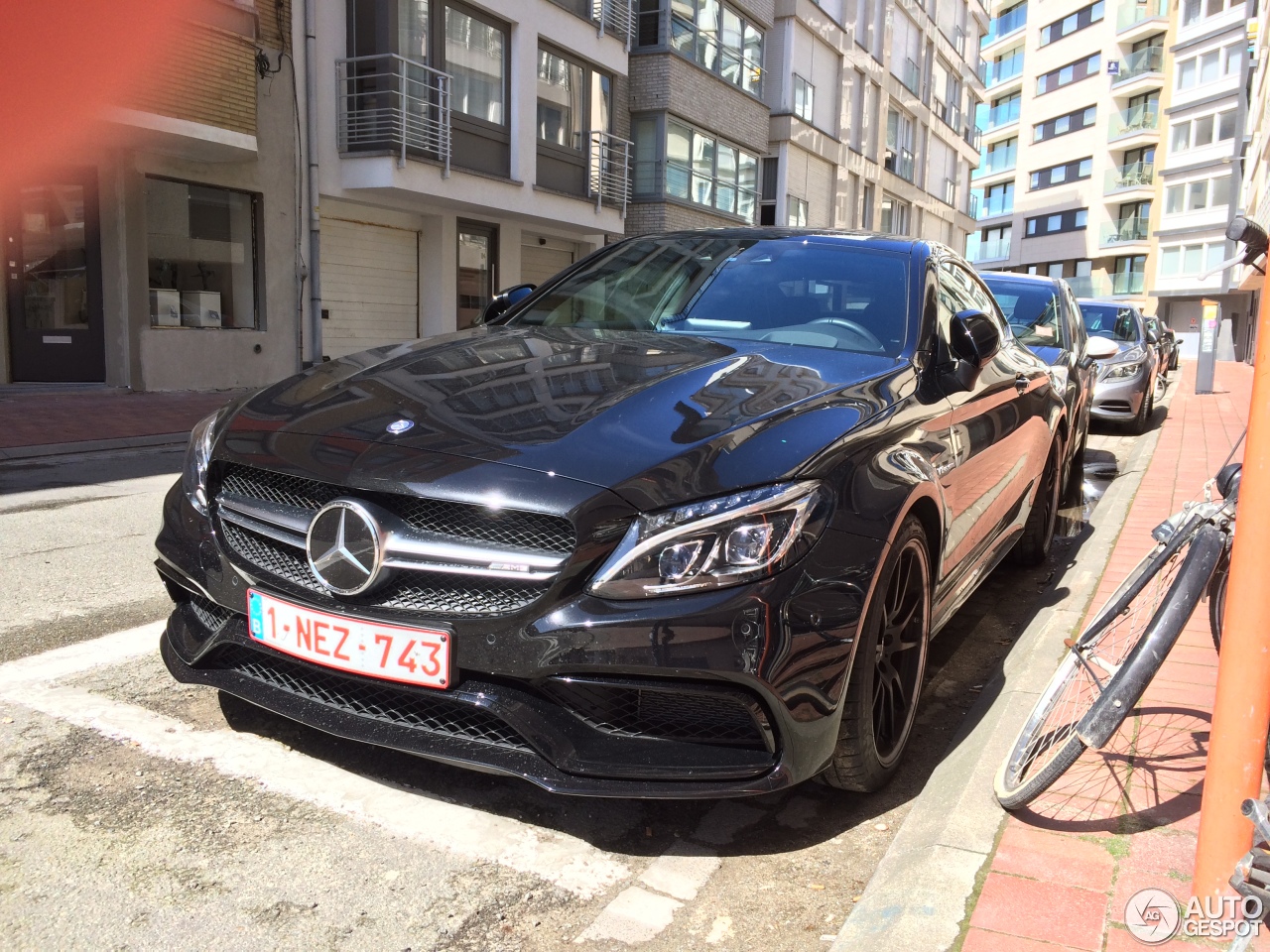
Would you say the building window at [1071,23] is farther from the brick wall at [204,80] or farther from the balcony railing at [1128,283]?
the brick wall at [204,80]

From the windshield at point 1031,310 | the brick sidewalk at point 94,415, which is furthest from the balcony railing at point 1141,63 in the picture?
the brick sidewalk at point 94,415

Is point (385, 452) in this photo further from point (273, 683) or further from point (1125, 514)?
point (1125, 514)

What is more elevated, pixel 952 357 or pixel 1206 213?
pixel 1206 213

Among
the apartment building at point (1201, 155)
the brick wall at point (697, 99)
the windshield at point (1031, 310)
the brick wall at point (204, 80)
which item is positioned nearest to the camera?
the windshield at point (1031, 310)

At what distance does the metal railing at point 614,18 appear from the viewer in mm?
21391

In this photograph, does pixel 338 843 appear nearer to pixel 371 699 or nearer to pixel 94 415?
pixel 371 699

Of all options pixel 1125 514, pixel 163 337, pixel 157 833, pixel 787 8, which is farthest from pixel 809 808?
pixel 787 8

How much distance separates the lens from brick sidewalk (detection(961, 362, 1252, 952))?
6.81 ft

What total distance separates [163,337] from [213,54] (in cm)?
375

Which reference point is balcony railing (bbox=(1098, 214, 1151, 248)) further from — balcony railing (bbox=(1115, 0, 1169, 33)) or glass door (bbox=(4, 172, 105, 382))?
glass door (bbox=(4, 172, 105, 382))

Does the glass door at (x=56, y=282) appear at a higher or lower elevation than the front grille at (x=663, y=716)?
higher

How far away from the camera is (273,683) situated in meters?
2.65

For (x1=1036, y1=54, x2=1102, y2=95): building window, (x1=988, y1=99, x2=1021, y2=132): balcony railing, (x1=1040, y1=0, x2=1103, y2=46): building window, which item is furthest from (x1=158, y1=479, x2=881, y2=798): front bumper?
(x1=988, y1=99, x2=1021, y2=132): balcony railing

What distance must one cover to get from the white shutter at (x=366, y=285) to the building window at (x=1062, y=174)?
5376 cm
